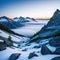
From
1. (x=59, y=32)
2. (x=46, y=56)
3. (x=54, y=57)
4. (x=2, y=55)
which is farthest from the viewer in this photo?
(x=59, y=32)

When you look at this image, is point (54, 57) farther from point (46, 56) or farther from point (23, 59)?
point (23, 59)

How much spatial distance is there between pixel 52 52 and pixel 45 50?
1.18 metres

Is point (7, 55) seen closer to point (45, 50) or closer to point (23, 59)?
point (23, 59)

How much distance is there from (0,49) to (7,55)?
2.86 metres

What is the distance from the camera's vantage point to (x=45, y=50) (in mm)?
31922

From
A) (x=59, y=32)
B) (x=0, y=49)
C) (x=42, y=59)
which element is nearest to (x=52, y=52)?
(x=42, y=59)

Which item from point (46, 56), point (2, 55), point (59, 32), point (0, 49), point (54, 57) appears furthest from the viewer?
point (59, 32)

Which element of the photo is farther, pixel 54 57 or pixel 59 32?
pixel 59 32

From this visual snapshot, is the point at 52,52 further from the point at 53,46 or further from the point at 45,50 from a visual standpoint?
the point at 53,46

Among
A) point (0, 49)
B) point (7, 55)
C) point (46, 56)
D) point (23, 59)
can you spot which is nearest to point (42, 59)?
point (46, 56)

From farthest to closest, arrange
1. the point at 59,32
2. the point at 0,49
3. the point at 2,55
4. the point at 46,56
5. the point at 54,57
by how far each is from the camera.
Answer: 1. the point at 59,32
2. the point at 0,49
3. the point at 2,55
4. the point at 46,56
5. the point at 54,57

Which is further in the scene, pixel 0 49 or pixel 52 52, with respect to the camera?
pixel 0 49

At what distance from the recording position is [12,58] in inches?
1204

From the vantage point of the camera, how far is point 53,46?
3569 cm
